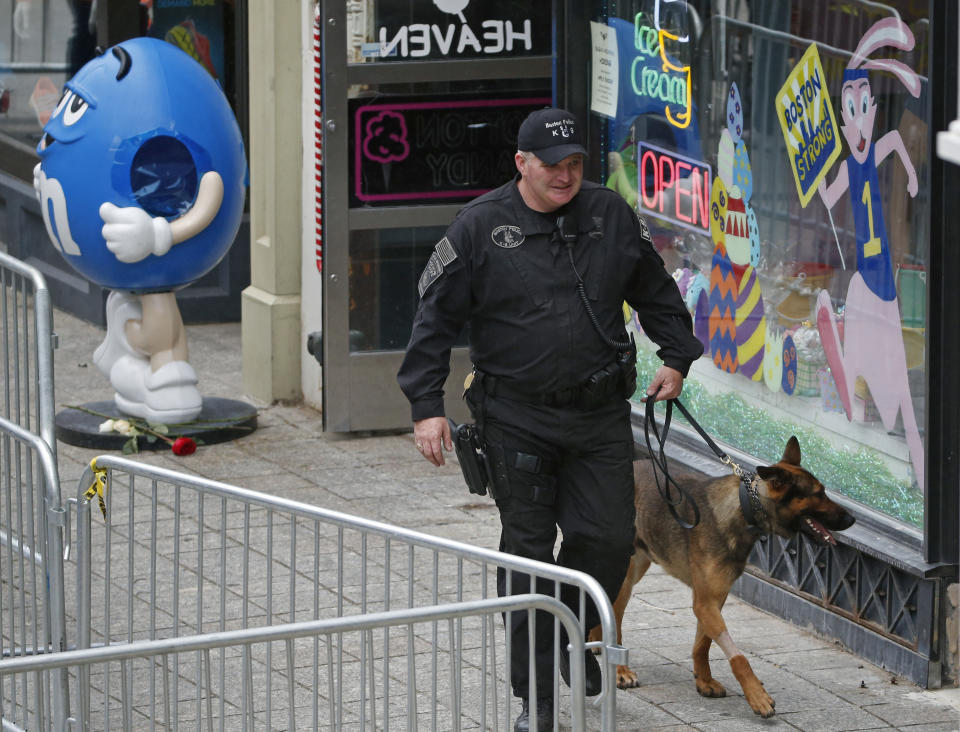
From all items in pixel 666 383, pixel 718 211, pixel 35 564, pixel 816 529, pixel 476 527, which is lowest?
pixel 476 527

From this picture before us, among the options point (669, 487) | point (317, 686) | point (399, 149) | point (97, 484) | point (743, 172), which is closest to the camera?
point (317, 686)

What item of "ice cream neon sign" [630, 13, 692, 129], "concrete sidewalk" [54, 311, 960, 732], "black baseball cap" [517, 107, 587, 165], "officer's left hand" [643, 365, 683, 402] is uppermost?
"ice cream neon sign" [630, 13, 692, 129]

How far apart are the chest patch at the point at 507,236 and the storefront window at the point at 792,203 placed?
1.33 metres

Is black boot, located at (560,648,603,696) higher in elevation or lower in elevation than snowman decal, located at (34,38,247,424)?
lower

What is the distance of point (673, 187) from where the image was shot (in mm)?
6934

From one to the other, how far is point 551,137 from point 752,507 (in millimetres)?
1315

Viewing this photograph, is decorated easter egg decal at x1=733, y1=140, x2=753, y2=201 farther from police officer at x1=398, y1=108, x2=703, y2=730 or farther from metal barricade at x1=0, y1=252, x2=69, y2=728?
metal barricade at x1=0, y1=252, x2=69, y2=728

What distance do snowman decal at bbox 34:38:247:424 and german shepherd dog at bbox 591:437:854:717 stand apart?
3.44 meters

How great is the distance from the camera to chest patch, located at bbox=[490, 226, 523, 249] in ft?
15.7

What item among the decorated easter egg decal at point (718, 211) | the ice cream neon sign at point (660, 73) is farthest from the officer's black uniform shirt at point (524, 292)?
the ice cream neon sign at point (660, 73)

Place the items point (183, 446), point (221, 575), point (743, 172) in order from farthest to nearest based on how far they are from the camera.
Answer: point (183, 446) → point (743, 172) → point (221, 575)

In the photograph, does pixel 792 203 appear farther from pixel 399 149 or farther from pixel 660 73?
pixel 399 149

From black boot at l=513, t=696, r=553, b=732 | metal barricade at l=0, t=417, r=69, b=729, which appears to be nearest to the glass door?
metal barricade at l=0, t=417, r=69, b=729

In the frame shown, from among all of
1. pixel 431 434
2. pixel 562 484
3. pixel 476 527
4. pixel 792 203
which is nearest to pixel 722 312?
pixel 792 203
